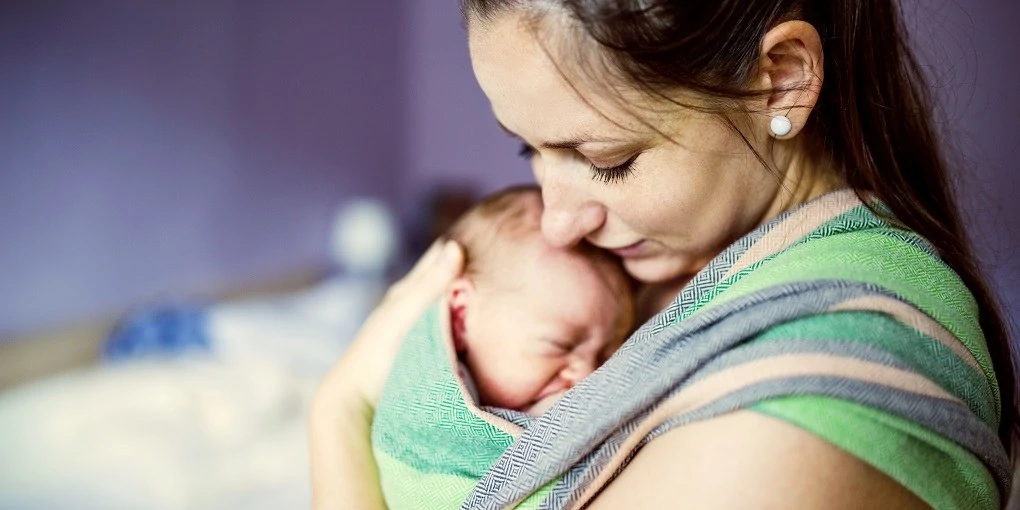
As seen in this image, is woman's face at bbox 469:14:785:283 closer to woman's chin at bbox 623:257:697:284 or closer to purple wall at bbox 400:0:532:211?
woman's chin at bbox 623:257:697:284

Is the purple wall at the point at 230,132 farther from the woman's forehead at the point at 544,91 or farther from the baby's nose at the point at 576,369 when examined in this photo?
the woman's forehead at the point at 544,91

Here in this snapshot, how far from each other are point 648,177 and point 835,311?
22 centimetres

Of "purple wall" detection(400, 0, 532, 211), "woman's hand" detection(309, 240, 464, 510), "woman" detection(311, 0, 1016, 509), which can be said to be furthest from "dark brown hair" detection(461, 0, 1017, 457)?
"purple wall" detection(400, 0, 532, 211)

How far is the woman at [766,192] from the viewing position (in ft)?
2.04

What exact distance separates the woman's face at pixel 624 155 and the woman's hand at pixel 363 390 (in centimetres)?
27

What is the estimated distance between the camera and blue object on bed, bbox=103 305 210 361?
259 cm

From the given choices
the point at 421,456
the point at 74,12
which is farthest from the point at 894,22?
the point at 74,12

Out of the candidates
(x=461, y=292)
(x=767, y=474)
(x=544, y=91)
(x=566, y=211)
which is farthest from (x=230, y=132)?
(x=767, y=474)

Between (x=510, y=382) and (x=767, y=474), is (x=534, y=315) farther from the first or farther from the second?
(x=767, y=474)

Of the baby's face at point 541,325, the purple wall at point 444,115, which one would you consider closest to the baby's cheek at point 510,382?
the baby's face at point 541,325

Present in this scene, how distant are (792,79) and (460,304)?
53 cm

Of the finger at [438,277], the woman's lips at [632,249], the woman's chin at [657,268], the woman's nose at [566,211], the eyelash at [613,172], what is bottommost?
the finger at [438,277]

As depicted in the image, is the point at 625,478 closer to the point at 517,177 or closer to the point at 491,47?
the point at 491,47

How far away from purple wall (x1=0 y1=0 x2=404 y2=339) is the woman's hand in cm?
179
